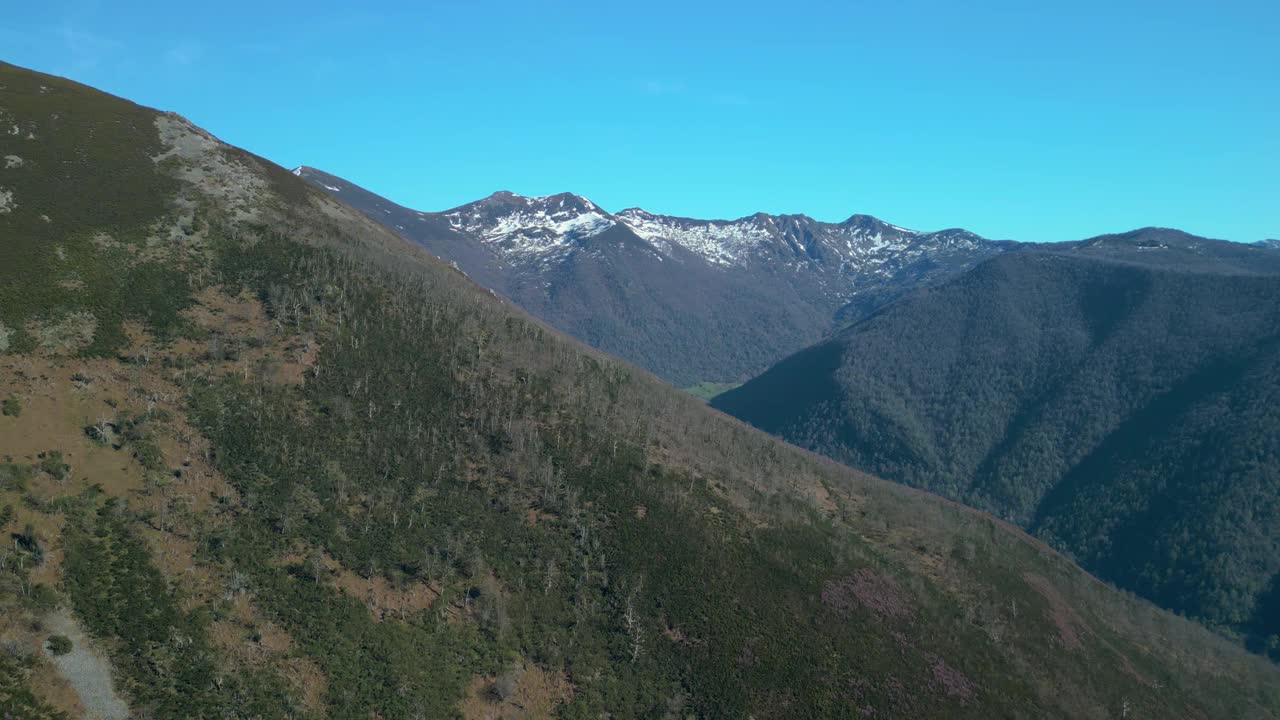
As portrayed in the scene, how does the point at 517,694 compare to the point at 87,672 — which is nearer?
the point at 87,672

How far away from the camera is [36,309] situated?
7838 cm

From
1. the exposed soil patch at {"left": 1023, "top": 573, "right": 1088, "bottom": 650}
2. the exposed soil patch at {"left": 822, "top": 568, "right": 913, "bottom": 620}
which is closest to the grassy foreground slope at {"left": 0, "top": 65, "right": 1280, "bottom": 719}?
the exposed soil patch at {"left": 822, "top": 568, "right": 913, "bottom": 620}

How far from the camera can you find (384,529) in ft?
243

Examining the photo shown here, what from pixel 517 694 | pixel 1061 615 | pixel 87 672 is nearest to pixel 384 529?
pixel 517 694

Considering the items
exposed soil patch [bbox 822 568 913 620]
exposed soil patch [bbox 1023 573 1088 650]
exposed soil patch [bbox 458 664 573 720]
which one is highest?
exposed soil patch [bbox 822 568 913 620]

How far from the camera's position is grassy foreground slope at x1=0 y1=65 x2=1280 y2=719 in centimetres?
5825

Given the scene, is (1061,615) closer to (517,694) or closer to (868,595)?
(868,595)

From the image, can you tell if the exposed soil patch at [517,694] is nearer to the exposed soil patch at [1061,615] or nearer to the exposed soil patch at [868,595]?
the exposed soil patch at [868,595]

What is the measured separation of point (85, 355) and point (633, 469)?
61650mm

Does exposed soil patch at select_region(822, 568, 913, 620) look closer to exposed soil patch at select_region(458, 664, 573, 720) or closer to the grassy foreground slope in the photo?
the grassy foreground slope

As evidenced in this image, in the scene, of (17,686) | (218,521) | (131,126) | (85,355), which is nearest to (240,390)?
(85,355)

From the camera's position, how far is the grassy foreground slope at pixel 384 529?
191 feet

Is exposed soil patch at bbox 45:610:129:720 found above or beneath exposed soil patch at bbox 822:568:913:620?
beneath

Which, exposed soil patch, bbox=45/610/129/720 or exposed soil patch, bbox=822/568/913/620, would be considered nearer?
exposed soil patch, bbox=45/610/129/720
